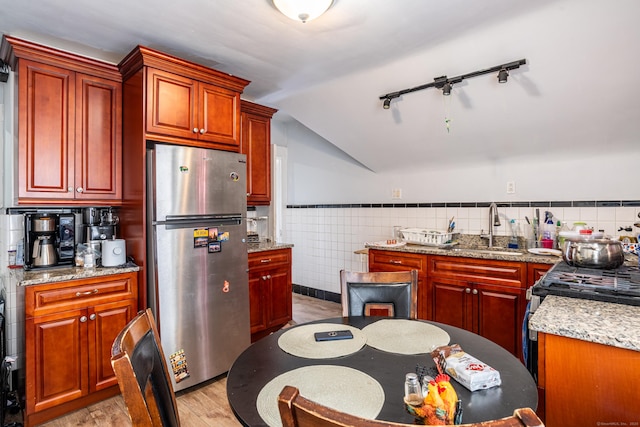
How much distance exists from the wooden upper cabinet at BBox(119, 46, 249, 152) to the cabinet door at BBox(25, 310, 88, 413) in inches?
47.6

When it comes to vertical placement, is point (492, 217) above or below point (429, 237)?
above

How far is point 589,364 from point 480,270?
165cm

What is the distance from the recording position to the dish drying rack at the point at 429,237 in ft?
10.5

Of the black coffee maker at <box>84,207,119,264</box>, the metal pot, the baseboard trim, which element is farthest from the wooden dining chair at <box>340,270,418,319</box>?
the baseboard trim

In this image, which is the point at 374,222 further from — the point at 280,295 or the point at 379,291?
the point at 379,291

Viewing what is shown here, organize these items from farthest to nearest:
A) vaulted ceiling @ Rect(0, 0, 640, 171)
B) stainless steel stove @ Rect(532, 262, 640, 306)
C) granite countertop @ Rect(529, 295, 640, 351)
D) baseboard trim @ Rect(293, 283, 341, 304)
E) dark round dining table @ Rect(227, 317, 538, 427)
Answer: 1. baseboard trim @ Rect(293, 283, 341, 304)
2. vaulted ceiling @ Rect(0, 0, 640, 171)
3. stainless steel stove @ Rect(532, 262, 640, 306)
4. granite countertop @ Rect(529, 295, 640, 351)
5. dark round dining table @ Rect(227, 317, 538, 427)

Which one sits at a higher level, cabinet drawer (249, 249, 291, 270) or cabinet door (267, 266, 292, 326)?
cabinet drawer (249, 249, 291, 270)

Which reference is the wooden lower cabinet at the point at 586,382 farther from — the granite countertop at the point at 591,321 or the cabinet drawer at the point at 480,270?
the cabinet drawer at the point at 480,270

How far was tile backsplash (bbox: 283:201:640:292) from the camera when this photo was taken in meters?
2.74

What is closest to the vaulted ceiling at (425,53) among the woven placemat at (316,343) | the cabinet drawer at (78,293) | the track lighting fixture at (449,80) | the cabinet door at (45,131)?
the track lighting fixture at (449,80)

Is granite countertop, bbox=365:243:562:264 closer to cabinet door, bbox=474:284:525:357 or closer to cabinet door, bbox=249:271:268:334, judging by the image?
cabinet door, bbox=474:284:525:357

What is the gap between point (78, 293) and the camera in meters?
2.09

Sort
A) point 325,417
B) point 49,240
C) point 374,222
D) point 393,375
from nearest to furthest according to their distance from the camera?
point 325,417, point 393,375, point 49,240, point 374,222

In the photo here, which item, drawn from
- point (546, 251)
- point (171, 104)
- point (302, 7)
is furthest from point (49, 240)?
point (546, 251)
